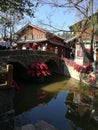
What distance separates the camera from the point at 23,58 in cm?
2341

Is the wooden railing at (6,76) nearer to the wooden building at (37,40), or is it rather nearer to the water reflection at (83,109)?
the water reflection at (83,109)

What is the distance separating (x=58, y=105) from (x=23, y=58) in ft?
26.2

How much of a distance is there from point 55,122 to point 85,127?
5.52 feet

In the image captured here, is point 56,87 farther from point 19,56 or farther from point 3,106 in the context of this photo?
point 3,106

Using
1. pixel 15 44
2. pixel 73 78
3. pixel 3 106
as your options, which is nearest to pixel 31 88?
pixel 73 78

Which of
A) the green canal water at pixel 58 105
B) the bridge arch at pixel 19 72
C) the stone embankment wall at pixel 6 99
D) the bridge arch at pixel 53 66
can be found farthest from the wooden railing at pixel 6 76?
the bridge arch at pixel 53 66

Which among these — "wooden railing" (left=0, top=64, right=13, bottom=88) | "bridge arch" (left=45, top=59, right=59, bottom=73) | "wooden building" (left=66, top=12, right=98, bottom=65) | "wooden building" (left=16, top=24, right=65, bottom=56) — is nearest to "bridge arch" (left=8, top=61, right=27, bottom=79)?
"bridge arch" (left=45, top=59, right=59, bottom=73)

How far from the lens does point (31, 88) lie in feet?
69.8

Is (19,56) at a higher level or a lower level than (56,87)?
higher

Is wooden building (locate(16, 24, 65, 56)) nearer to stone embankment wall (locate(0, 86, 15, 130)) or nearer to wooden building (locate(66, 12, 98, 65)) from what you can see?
wooden building (locate(66, 12, 98, 65))

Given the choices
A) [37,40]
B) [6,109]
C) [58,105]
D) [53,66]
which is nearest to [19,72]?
[53,66]

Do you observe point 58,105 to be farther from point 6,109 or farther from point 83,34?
point 83,34

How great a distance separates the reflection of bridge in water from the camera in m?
20.9

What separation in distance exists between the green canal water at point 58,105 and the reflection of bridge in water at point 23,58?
6.51 ft
